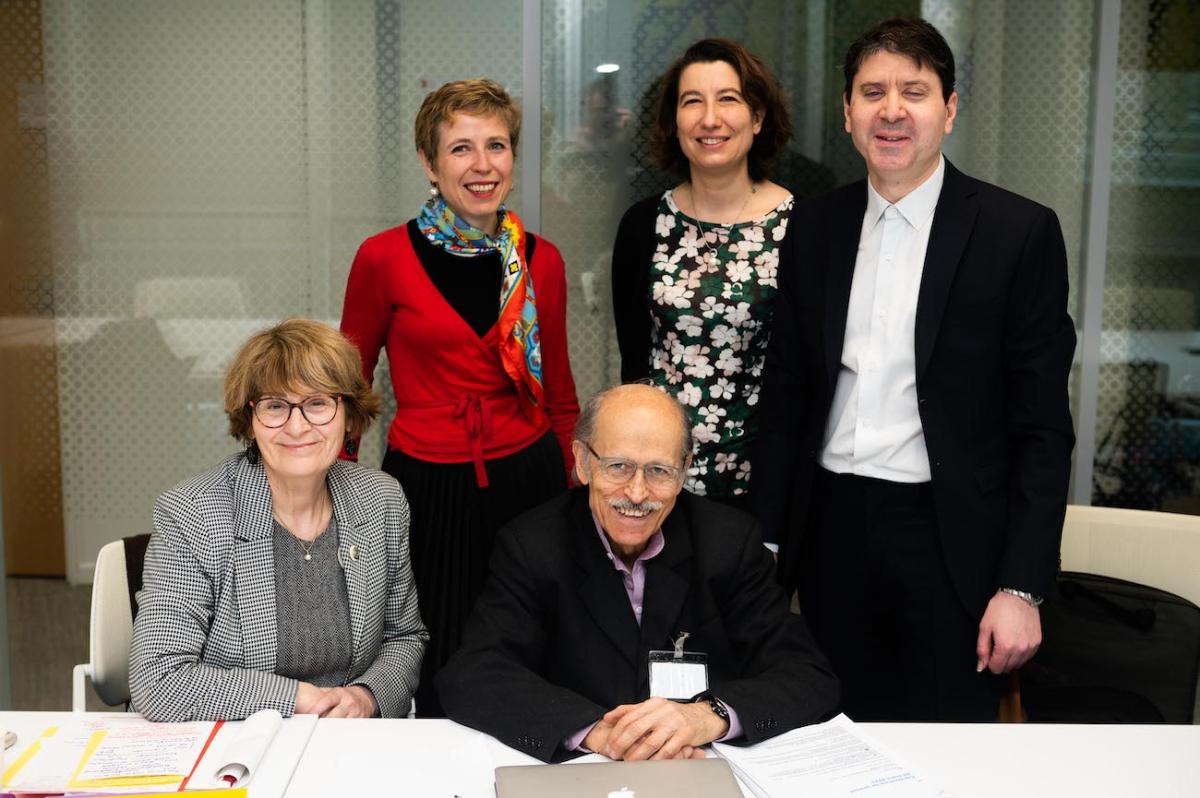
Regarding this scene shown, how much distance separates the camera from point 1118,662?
261 cm

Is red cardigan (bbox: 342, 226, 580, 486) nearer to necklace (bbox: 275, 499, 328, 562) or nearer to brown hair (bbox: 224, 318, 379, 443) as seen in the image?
brown hair (bbox: 224, 318, 379, 443)

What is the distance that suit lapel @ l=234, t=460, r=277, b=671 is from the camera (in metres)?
2.24

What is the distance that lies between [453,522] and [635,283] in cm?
76

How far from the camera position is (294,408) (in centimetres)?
232

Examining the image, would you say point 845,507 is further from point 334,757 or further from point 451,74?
point 451,74

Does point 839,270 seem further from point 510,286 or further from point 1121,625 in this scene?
point 1121,625

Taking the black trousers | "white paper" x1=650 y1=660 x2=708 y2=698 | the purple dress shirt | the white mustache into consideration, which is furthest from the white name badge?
the black trousers

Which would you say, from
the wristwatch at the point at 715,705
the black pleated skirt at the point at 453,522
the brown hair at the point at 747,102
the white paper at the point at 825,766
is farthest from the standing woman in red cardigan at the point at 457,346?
the white paper at the point at 825,766

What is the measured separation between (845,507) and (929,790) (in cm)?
79

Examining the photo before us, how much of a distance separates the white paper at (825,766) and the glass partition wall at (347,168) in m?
1.91

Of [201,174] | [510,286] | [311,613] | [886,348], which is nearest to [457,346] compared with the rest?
[510,286]

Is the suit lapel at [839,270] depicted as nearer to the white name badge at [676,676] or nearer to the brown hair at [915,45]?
the brown hair at [915,45]

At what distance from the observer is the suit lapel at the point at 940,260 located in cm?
231

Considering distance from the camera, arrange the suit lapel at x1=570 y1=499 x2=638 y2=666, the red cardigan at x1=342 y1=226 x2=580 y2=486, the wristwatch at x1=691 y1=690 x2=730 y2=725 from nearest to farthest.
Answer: the wristwatch at x1=691 y1=690 x2=730 y2=725, the suit lapel at x1=570 y1=499 x2=638 y2=666, the red cardigan at x1=342 y1=226 x2=580 y2=486
